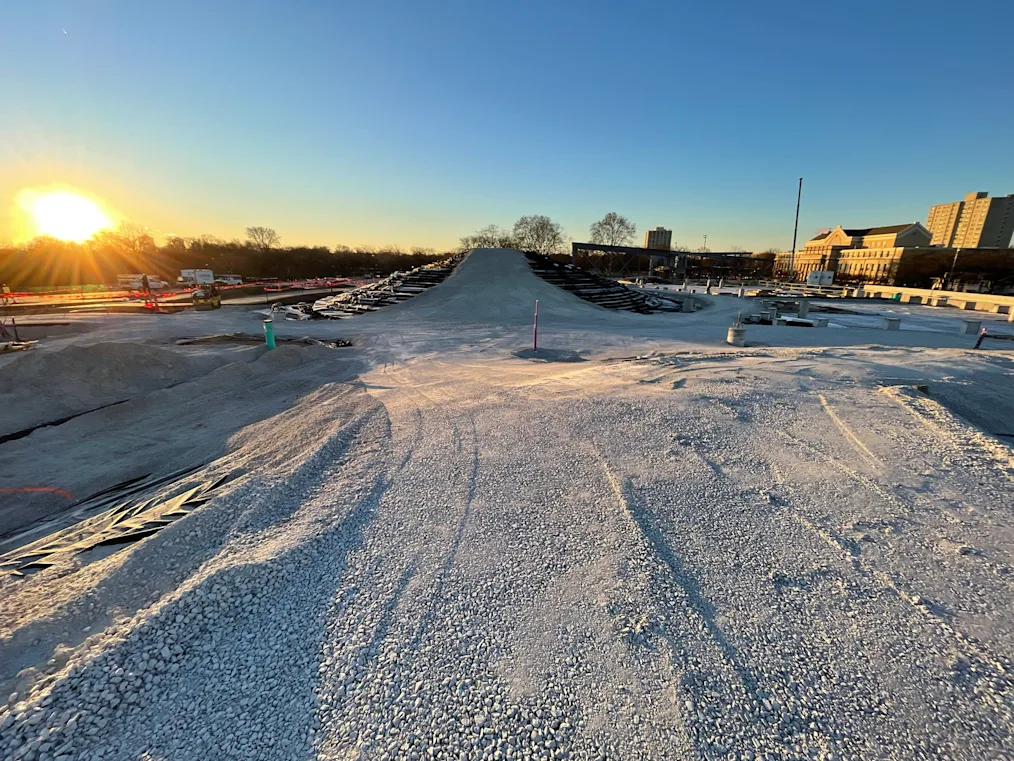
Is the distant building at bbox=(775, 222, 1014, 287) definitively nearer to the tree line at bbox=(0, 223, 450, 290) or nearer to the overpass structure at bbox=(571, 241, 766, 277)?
the overpass structure at bbox=(571, 241, 766, 277)

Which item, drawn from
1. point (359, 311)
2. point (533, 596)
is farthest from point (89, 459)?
point (359, 311)

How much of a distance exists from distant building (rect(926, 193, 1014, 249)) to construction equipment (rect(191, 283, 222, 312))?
12838 centimetres

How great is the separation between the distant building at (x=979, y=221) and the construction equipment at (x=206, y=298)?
128 meters

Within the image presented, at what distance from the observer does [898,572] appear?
3656 mm

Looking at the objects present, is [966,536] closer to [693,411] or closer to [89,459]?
[693,411]

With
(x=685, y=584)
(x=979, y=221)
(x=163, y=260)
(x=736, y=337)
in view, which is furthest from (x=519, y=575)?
(x=979, y=221)

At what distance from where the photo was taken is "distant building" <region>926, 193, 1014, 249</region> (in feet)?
287

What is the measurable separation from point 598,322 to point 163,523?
17.9 metres

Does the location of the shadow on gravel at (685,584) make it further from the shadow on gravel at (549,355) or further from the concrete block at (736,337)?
the concrete block at (736,337)

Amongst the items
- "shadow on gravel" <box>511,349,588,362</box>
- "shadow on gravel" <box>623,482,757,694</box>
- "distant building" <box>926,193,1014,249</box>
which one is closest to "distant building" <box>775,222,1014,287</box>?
"distant building" <box>926,193,1014,249</box>

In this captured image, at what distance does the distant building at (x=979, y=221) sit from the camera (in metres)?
87.4

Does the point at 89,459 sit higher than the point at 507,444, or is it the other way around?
the point at 507,444

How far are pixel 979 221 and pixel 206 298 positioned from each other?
14721 cm

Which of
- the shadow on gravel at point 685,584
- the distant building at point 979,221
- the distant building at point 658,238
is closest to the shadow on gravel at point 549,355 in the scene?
the shadow on gravel at point 685,584
